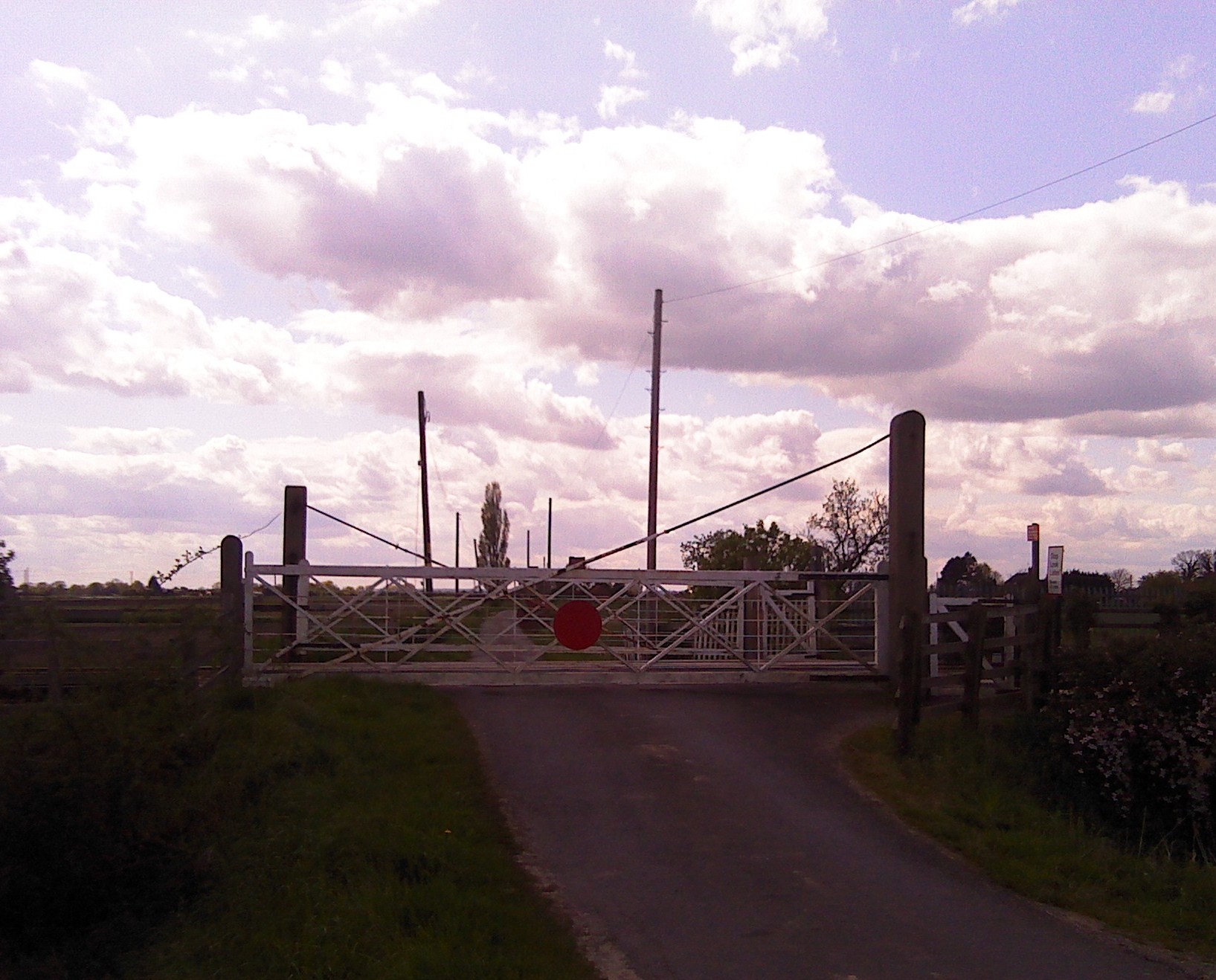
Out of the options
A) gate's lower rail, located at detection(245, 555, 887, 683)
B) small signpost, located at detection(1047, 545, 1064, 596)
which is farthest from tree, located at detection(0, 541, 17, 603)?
small signpost, located at detection(1047, 545, 1064, 596)

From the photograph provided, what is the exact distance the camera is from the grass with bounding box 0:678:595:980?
21.6 ft

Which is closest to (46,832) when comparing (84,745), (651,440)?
(84,745)

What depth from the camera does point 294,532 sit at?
18.4 m

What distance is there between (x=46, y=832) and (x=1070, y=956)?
6580mm

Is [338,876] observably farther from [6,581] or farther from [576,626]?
[576,626]

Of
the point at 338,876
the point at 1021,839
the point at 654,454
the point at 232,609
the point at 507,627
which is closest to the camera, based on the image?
the point at 338,876

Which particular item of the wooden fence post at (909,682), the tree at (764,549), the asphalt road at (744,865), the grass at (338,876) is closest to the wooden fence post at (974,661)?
the wooden fence post at (909,682)

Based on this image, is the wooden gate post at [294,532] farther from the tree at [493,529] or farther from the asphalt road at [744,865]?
the tree at [493,529]

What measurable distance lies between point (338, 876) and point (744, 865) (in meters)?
2.81

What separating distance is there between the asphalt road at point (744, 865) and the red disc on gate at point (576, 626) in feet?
7.63

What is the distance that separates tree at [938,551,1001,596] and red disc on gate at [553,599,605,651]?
11.2m

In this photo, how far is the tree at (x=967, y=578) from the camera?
25703 mm

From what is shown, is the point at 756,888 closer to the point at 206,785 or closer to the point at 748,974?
the point at 748,974

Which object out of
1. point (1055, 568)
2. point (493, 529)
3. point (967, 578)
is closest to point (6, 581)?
point (1055, 568)
